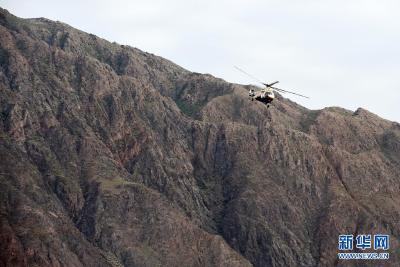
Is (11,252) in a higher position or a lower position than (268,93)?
lower

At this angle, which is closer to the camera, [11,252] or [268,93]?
[268,93]

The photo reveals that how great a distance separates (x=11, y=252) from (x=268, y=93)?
7702 centimetres

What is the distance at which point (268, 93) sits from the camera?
562 feet

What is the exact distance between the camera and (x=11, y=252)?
19900 centimetres
